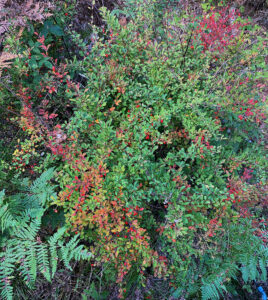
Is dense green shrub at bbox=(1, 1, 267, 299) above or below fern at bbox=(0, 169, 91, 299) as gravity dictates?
above

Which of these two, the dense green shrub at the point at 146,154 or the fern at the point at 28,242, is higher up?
the dense green shrub at the point at 146,154

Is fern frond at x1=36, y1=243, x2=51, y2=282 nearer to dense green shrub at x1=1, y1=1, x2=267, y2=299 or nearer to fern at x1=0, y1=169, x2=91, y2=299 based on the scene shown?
fern at x1=0, y1=169, x2=91, y2=299

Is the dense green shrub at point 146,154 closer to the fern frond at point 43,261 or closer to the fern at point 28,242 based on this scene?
the fern at point 28,242

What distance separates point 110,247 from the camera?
1.91 meters

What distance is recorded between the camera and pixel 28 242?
6.67 feet

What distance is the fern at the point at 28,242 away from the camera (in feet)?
6.31

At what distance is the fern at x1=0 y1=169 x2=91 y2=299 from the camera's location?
1922 millimetres

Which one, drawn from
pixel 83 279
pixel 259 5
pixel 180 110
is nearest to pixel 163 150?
pixel 180 110

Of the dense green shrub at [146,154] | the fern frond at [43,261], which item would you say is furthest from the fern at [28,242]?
the dense green shrub at [146,154]

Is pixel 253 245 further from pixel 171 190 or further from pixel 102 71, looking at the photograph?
pixel 102 71

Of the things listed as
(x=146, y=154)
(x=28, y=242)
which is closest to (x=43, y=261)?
(x=28, y=242)

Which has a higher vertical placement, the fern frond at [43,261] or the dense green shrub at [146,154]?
the dense green shrub at [146,154]

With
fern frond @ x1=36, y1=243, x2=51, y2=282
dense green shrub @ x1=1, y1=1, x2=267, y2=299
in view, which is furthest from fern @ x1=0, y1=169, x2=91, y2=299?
dense green shrub @ x1=1, y1=1, x2=267, y2=299

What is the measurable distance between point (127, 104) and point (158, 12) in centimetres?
134
